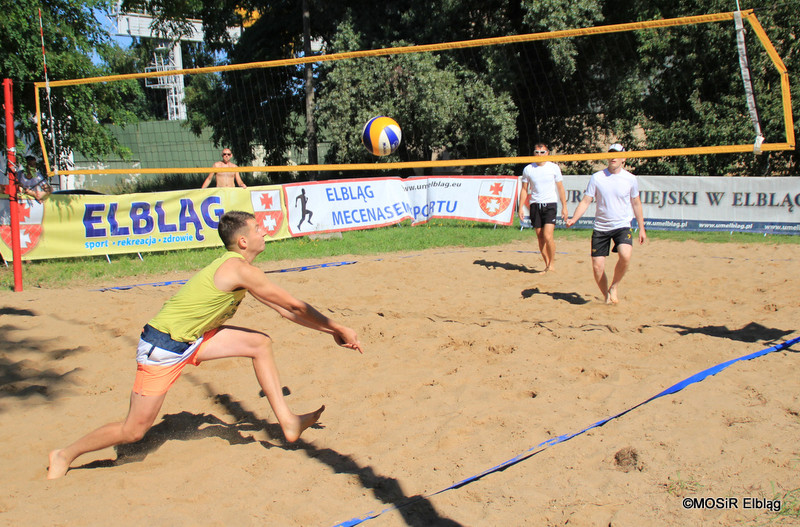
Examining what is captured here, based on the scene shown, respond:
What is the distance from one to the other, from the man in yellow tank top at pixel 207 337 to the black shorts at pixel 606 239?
3.93 meters

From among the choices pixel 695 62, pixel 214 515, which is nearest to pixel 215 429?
pixel 214 515

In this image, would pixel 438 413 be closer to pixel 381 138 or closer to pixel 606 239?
pixel 606 239

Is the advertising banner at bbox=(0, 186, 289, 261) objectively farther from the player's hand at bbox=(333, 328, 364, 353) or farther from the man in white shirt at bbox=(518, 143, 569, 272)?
the player's hand at bbox=(333, 328, 364, 353)

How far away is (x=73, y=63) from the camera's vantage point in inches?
379

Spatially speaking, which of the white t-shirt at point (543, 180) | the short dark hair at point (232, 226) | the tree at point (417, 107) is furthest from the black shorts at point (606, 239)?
the tree at point (417, 107)

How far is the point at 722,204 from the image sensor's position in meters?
11.9

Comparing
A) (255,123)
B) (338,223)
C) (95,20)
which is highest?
(95,20)

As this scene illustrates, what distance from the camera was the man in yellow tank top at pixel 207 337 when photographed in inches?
133

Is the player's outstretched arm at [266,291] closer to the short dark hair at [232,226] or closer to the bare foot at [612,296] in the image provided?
the short dark hair at [232,226]

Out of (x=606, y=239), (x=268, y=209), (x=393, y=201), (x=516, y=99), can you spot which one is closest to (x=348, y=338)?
(x=606, y=239)

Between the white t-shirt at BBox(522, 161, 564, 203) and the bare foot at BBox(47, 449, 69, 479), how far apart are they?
20.9 feet

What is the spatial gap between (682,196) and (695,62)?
9.63 feet

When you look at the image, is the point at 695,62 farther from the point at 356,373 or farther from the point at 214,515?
the point at 214,515

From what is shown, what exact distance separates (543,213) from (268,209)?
5425mm
